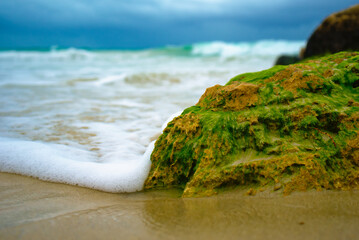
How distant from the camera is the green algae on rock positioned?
80.1 inches

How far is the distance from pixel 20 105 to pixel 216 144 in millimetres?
4980

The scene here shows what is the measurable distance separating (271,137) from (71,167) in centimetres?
186

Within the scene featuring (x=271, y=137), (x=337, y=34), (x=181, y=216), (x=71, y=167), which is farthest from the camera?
(x=337, y=34)

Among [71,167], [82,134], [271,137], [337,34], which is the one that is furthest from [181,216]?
[337,34]

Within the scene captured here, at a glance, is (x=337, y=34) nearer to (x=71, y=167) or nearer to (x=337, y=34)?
(x=337, y=34)

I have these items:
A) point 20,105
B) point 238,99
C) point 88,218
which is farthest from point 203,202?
point 20,105

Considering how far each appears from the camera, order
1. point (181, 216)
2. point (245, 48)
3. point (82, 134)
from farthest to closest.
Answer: point (245, 48)
point (82, 134)
point (181, 216)

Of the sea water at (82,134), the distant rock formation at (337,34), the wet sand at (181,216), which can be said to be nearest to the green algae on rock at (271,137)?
the wet sand at (181,216)

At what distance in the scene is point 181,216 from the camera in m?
1.77

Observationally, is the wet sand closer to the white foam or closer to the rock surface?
the white foam

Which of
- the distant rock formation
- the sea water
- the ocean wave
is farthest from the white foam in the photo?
the ocean wave

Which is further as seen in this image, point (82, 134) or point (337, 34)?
point (337, 34)

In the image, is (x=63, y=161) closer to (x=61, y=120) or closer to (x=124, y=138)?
(x=124, y=138)

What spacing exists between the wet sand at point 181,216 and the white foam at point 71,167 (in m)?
0.20
